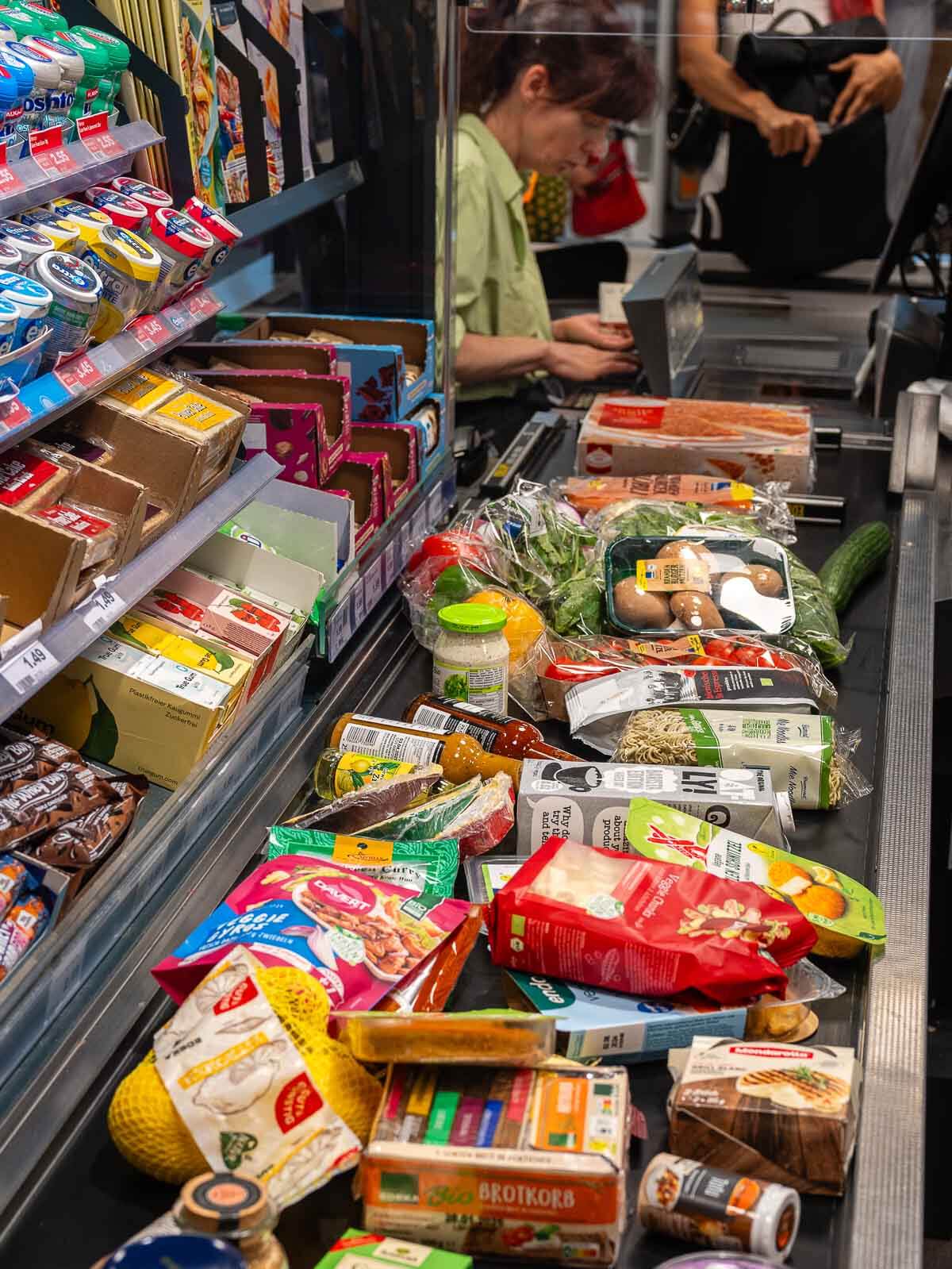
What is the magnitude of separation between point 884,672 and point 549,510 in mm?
743

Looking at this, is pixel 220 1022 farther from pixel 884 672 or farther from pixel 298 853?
pixel 884 672

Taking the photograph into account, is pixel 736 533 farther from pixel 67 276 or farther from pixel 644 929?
pixel 67 276

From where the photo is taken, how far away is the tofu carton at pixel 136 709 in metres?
1.66

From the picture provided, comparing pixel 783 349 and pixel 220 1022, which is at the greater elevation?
pixel 220 1022

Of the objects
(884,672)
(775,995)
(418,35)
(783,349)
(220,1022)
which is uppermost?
(418,35)

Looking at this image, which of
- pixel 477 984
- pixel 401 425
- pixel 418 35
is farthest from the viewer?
pixel 418 35

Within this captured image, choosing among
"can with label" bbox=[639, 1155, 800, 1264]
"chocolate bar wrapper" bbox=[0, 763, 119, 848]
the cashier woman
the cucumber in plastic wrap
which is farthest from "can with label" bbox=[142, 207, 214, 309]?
the cashier woman

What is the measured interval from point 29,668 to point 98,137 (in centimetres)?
81

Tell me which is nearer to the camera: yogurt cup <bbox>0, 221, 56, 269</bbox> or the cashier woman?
yogurt cup <bbox>0, 221, 56, 269</bbox>

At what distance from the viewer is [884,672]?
2422 millimetres

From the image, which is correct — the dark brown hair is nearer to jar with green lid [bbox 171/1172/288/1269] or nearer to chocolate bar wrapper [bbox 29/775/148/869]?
chocolate bar wrapper [bbox 29/775/148/869]

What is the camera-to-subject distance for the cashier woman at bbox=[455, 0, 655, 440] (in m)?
4.16

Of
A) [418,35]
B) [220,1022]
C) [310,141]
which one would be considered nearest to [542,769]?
[220,1022]

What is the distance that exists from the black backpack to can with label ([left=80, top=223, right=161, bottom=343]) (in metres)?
4.08
